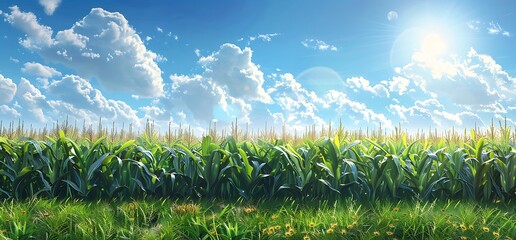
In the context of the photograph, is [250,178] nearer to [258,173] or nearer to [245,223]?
[258,173]

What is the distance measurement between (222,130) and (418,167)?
15.9 feet

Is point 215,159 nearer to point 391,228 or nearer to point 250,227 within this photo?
point 250,227

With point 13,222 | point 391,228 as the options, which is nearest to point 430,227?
point 391,228

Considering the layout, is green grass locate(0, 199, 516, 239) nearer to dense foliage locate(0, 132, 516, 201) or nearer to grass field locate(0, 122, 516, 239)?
grass field locate(0, 122, 516, 239)

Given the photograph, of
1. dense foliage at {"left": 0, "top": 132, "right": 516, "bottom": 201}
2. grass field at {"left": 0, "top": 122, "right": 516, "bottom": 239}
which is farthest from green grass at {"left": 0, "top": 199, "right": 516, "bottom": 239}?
dense foliage at {"left": 0, "top": 132, "right": 516, "bottom": 201}

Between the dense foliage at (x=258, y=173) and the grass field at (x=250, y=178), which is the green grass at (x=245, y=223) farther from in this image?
the dense foliage at (x=258, y=173)

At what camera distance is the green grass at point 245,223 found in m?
3.64

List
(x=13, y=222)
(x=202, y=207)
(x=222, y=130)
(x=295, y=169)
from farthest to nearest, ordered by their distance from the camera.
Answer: (x=222, y=130), (x=295, y=169), (x=202, y=207), (x=13, y=222)

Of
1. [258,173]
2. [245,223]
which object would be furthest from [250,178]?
[245,223]

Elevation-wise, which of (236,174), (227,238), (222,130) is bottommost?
(227,238)

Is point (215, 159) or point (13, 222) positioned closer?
point (13, 222)

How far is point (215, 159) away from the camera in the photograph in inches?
199

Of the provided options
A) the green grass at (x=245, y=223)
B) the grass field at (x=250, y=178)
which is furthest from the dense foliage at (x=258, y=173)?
the green grass at (x=245, y=223)

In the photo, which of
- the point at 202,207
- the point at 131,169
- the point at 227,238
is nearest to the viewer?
the point at 227,238
